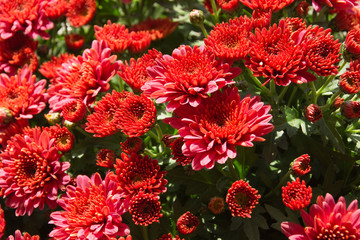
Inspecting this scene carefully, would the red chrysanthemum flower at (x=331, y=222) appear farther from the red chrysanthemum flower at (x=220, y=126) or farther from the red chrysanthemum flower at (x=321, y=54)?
the red chrysanthemum flower at (x=321, y=54)

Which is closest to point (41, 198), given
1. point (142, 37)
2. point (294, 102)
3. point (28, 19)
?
point (142, 37)

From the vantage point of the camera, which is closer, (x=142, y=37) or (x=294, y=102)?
(x=294, y=102)

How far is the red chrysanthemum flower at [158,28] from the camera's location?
2.04 m

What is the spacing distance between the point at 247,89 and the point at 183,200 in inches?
24.5

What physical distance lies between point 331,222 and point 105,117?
930mm

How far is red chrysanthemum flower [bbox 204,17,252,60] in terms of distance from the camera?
1.29 meters

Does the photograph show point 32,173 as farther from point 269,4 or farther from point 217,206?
point 269,4

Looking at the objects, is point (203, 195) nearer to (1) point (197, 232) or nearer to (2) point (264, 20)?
(1) point (197, 232)

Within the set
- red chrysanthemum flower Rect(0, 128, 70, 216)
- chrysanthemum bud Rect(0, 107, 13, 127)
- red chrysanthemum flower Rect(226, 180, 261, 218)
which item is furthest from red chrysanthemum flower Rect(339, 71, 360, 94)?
chrysanthemum bud Rect(0, 107, 13, 127)

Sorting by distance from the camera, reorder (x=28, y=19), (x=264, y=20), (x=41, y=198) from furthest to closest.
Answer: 1. (x=28, y=19)
2. (x=41, y=198)
3. (x=264, y=20)

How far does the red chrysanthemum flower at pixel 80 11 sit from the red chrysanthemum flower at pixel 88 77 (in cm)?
65

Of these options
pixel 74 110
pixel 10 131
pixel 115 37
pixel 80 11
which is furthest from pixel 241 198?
pixel 80 11

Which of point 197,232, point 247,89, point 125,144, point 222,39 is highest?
point 222,39

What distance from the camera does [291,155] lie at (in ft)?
5.27
